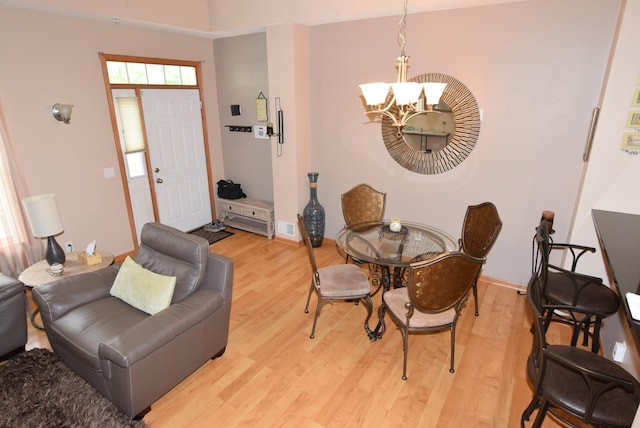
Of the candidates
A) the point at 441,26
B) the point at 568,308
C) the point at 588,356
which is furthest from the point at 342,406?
the point at 441,26

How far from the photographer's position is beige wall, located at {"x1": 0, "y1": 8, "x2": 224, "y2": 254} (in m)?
3.45

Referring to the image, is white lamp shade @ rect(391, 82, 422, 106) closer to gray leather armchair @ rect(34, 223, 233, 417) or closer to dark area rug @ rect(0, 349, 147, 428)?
gray leather armchair @ rect(34, 223, 233, 417)

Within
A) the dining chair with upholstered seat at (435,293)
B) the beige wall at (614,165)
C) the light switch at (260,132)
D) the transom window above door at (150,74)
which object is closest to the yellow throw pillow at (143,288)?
the dining chair with upholstered seat at (435,293)

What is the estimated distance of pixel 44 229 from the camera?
3.00 m

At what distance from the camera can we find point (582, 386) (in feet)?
5.86

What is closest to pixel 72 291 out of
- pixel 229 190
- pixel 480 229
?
pixel 229 190

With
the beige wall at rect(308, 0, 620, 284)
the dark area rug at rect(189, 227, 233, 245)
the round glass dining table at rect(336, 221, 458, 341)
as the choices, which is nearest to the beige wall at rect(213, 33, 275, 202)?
the dark area rug at rect(189, 227, 233, 245)

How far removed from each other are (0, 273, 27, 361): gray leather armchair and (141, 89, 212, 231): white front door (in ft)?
7.48

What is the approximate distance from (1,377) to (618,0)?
5.41 metres

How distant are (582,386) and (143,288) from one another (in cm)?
275

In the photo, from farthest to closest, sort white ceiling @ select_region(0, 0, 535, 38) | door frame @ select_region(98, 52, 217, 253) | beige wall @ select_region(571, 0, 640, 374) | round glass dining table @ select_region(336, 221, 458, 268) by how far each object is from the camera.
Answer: door frame @ select_region(98, 52, 217, 253) < white ceiling @ select_region(0, 0, 535, 38) < round glass dining table @ select_region(336, 221, 458, 268) < beige wall @ select_region(571, 0, 640, 374)

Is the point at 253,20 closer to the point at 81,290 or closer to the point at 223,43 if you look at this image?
the point at 223,43

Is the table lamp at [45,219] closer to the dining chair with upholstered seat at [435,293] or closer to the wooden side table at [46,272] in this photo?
the wooden side table at [46,272]

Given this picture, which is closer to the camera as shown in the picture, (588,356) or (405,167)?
(588,356)
